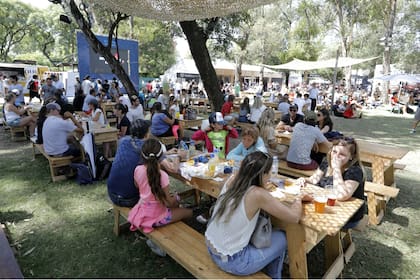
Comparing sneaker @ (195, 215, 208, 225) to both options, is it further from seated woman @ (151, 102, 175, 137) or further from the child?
seated woman @ (151, 102, 175, 137)

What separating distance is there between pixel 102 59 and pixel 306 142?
13.2m

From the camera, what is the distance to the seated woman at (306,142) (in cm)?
389

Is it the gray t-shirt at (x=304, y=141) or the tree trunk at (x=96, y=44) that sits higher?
the tree trunk at (x=96, y=44)

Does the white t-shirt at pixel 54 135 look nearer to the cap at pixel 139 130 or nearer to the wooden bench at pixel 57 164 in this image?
the wooden bench at pixel 57 164

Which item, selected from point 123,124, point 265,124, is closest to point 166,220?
point 265,124

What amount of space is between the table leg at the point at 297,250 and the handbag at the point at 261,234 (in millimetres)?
179

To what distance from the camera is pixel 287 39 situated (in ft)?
96.0

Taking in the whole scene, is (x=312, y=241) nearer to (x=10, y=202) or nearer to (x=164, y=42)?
(x=10, y=202)

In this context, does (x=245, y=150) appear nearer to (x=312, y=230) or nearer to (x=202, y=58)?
(x=312, y=230)

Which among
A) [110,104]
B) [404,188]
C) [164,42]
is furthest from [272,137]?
[164,42]

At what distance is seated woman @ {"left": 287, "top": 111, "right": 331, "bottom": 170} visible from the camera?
3889mm

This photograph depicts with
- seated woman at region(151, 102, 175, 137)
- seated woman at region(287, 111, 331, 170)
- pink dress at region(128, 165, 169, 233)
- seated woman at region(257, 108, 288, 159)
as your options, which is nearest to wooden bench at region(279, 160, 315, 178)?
seated woman at region(287, 111, 331, 170)

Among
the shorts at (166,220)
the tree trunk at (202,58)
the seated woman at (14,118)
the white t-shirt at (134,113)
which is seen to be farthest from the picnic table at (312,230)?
A: the seated woman at (14,118)

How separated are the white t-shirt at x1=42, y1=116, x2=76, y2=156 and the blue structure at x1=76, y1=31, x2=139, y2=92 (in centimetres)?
929
